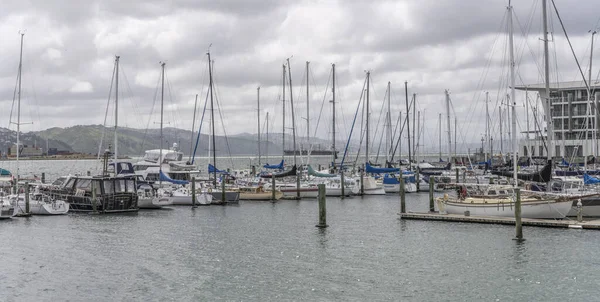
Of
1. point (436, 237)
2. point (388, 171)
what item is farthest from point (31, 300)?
point (388, 171)

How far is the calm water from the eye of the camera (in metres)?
27.3

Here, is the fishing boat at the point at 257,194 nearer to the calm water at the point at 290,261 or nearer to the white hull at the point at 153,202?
the white hull at the point at 153,202

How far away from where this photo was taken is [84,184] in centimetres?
5641

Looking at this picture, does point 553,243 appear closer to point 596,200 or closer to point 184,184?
point 596,200

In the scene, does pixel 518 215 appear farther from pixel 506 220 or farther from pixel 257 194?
pixel 257 194

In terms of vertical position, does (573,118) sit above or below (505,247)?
above

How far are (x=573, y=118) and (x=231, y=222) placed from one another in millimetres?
104214

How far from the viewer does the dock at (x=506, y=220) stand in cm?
4119

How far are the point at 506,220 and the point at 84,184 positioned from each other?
34538 mm

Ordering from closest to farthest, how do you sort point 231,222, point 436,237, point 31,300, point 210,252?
point 31,300, point 210,252, point 436,237, point 231,222

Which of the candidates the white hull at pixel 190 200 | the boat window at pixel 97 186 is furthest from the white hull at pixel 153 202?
the boat window at pixel 97 186

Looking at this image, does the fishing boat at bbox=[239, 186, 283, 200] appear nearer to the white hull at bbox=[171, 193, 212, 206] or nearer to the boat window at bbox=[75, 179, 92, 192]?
the white hull at bbox=[171, 193, 212, 206]

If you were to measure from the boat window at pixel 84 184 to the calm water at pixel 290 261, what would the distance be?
543 cm

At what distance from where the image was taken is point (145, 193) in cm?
6244
